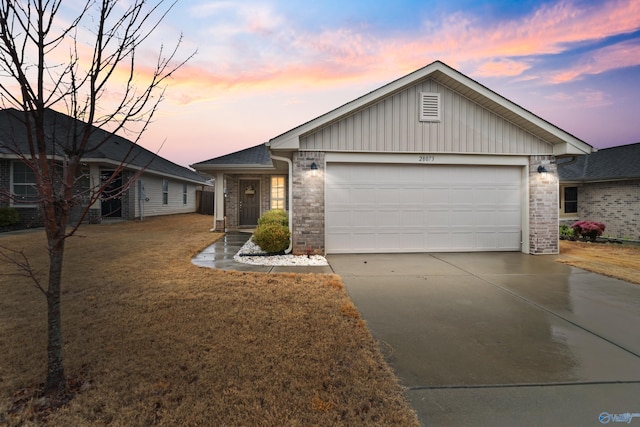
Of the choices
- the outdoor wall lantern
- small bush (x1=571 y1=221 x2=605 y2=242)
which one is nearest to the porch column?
the outdoor wall lantern

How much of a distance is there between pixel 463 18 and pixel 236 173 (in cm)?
1050

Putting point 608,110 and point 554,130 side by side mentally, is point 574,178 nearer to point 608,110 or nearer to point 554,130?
point 608,110

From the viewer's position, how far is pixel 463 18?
9.66 m

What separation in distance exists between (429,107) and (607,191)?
1057cm

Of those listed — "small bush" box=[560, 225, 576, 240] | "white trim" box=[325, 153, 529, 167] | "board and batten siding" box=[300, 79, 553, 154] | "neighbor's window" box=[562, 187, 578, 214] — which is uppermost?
"board and batten siding" box=[300, 79, 553, 154]

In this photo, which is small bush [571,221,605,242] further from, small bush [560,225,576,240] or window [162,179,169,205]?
window [162,179,169,205]

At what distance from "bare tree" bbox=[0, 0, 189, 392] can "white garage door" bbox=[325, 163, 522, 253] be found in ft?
19.5

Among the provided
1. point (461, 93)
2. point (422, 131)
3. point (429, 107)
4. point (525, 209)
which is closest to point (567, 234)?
point (525, 209)

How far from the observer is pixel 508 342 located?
327cm

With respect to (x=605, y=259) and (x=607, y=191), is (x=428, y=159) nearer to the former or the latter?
(x=605, y=259)

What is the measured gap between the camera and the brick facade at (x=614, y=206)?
39.3 ft

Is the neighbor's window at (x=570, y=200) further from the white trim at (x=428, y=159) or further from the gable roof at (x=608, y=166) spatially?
the white trim at (x=428, y=159)

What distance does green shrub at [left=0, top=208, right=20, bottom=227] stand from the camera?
1193 cm

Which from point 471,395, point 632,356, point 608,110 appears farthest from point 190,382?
point 608,110
